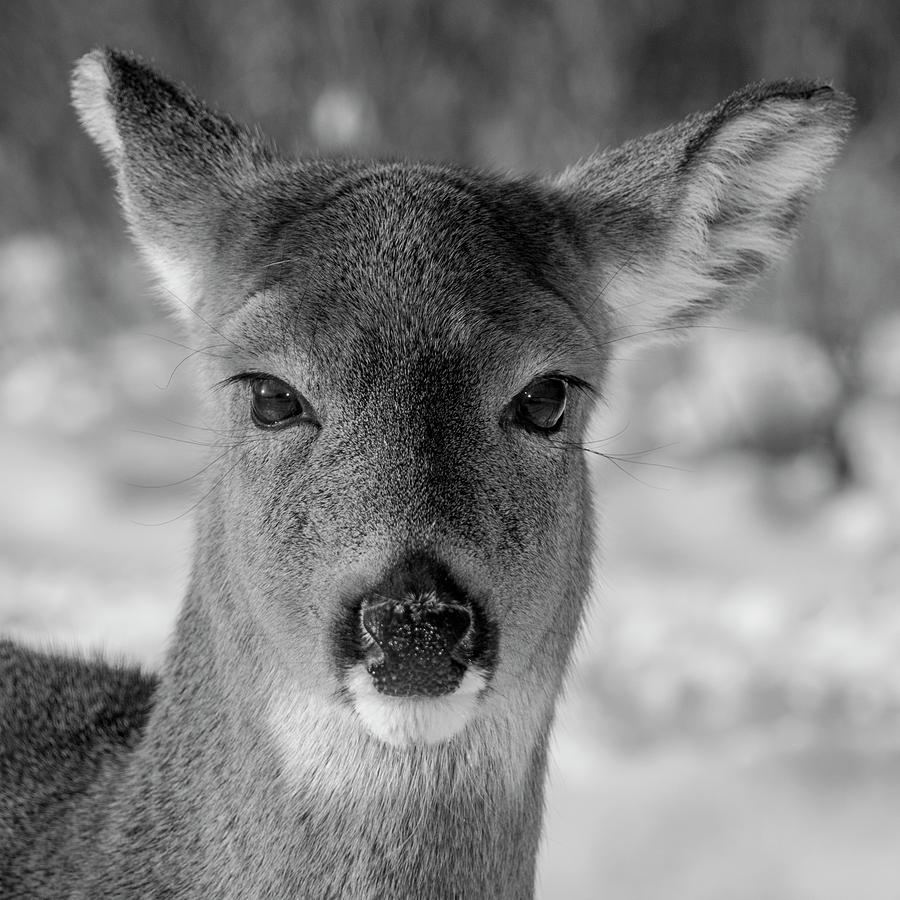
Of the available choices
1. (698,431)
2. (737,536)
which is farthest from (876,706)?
(698,431)

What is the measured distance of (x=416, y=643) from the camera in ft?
7.95

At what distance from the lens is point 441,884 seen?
2.78 m

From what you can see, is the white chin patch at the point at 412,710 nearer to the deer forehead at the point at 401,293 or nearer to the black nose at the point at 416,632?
the black nose at the point at 416,632

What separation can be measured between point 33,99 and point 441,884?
8.46 m

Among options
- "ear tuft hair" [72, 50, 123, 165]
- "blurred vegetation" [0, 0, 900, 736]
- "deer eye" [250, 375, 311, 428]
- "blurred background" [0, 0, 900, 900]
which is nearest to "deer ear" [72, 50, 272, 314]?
"ear tuft hair" [72, 50, 123, 165]

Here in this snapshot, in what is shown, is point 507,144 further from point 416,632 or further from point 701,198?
point 416,632

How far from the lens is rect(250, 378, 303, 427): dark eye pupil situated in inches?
112

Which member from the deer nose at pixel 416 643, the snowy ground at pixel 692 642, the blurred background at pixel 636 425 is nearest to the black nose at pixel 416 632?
the deer nose at pixel 416 643

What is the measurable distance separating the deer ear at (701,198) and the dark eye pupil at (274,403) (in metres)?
0.87

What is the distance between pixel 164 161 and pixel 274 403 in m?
0.82

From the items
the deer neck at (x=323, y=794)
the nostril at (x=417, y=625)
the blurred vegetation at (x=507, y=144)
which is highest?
the blurred vegetation at (x=507, y=144)

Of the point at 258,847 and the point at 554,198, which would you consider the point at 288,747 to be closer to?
the point at 258,847

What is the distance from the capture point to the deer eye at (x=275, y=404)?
2.84 meters

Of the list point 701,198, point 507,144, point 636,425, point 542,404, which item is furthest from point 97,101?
point 507,144
